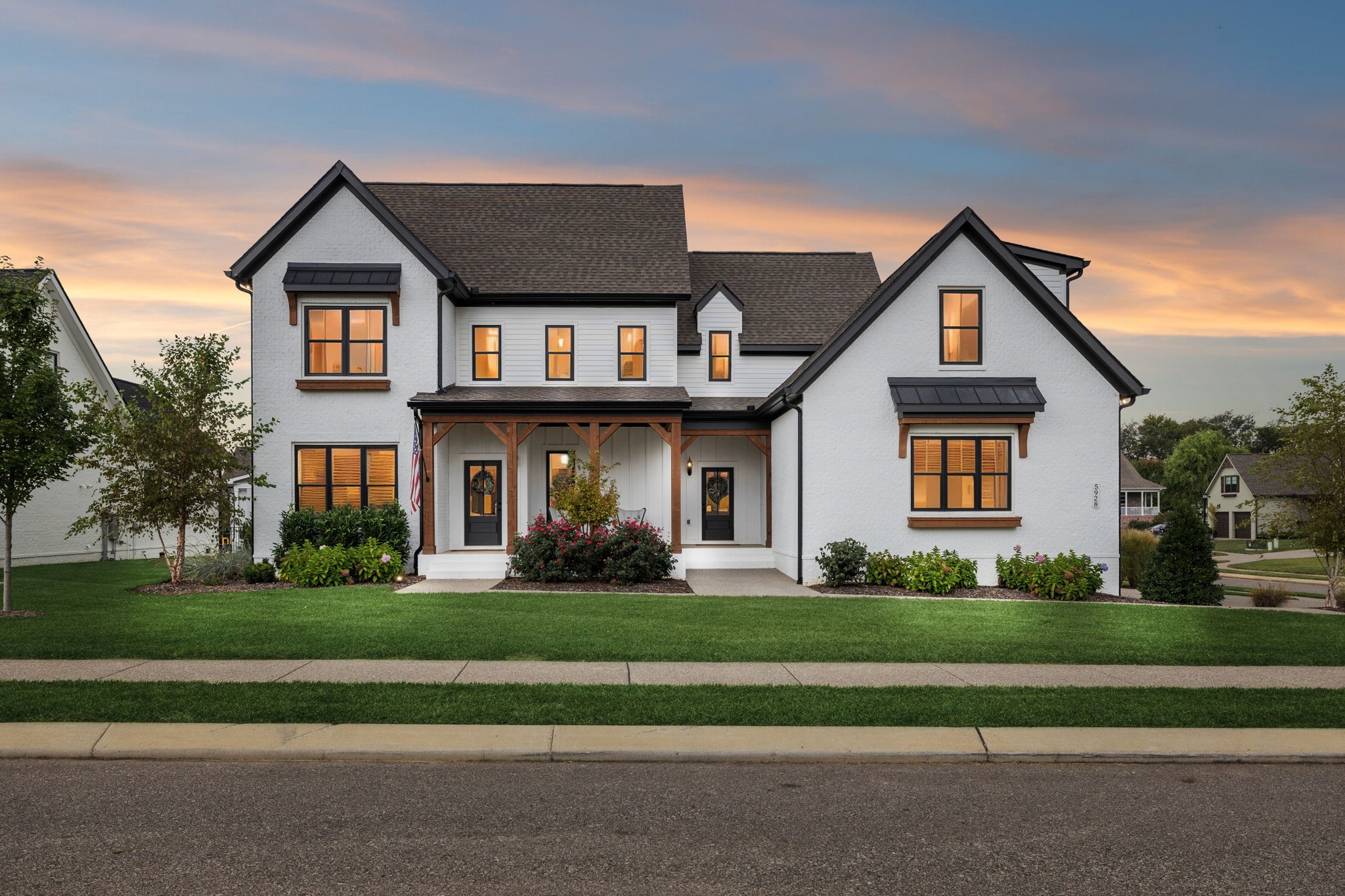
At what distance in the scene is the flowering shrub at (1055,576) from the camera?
19.7 m

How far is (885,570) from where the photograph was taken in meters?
20.7

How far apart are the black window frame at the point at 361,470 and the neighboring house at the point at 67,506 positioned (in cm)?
852

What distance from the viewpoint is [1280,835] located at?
6.10m

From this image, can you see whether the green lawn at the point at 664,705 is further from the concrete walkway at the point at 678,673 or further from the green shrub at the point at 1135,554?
the green shrub at the point at 1135,554

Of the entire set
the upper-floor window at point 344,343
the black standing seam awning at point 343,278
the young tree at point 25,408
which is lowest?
the young tree at point 25,408

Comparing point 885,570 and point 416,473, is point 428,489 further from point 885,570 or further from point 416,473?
point 885,570

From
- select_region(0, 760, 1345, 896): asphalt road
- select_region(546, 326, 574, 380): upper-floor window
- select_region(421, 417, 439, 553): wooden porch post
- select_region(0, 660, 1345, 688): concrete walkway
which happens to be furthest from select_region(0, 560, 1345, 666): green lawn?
select_region(546, 326, 574, 380): upper-floor window

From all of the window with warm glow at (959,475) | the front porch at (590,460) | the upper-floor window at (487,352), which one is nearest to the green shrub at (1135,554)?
the window with warm glow at (959,475)

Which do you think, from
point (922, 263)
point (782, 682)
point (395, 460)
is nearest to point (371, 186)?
point (395, 460)

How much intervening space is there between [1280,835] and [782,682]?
5.02 m

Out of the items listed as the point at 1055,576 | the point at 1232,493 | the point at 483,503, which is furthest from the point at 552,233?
the point at 1232,493

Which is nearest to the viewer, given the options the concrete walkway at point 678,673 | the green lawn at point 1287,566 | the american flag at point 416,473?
the concrete walkway at point 678,673

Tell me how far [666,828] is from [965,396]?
17.1 metres

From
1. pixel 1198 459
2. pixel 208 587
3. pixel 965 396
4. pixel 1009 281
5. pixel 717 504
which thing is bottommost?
pixel 208 587
